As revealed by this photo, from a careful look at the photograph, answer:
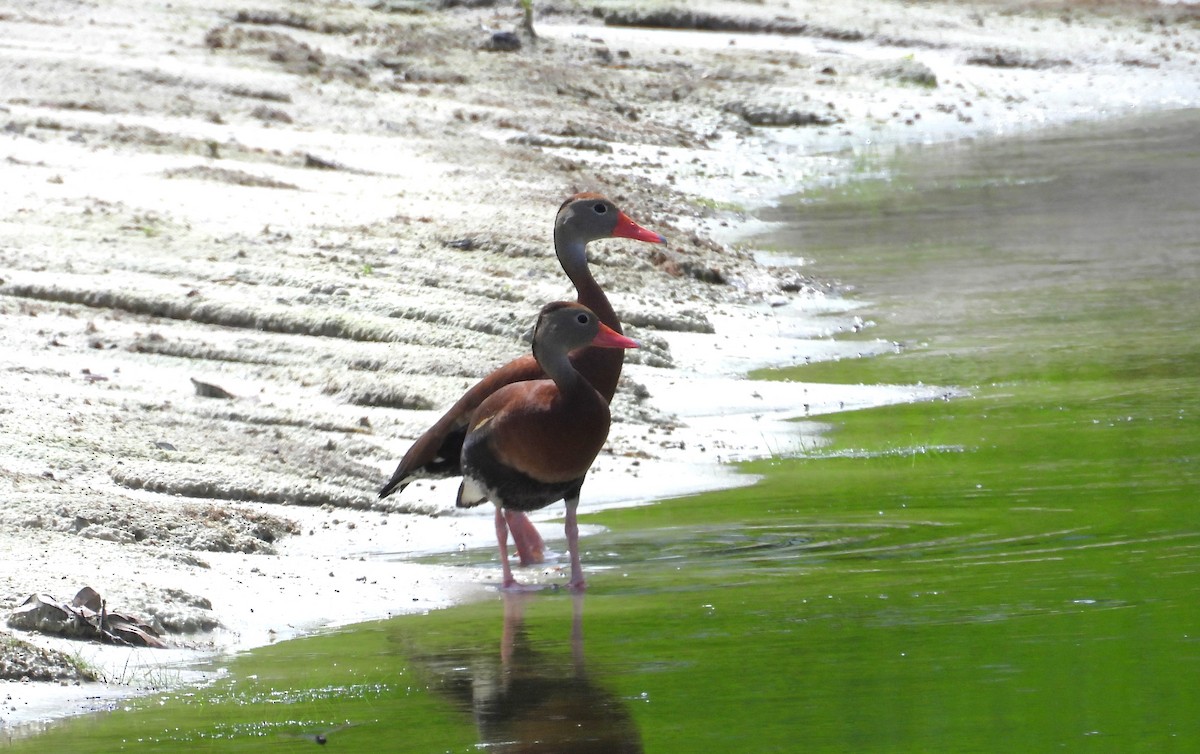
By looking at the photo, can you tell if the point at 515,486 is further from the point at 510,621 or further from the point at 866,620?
the point at 866,620

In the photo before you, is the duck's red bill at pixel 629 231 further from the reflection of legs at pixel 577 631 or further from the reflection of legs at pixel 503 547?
the reflection of legs at pixel 577 631

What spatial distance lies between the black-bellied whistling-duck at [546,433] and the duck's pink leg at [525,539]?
0.28 meters

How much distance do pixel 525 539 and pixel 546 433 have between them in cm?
89

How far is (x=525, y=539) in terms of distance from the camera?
8.77 meters

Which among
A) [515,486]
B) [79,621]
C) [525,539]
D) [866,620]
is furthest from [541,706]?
[525,539]

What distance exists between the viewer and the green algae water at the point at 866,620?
5.55 meters

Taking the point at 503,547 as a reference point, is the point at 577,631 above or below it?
above

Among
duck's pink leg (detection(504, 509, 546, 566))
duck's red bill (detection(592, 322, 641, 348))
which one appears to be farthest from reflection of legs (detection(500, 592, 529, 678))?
duck's red bill (detection(592, 322, 641, 348))

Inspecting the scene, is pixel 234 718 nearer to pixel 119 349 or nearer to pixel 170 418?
pixel 170 418

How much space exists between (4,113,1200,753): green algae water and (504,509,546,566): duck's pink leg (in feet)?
0.81

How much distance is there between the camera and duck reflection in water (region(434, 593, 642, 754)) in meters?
5.48

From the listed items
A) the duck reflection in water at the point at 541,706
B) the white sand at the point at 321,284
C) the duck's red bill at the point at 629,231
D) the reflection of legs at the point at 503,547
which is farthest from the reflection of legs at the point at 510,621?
the duck's red bill at the point at 629,231

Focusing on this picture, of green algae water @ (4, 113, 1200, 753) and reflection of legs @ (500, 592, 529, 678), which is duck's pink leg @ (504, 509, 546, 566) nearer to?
green algae water @ (4, 113, 1200, 753)

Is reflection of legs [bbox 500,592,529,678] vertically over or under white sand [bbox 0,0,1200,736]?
over
